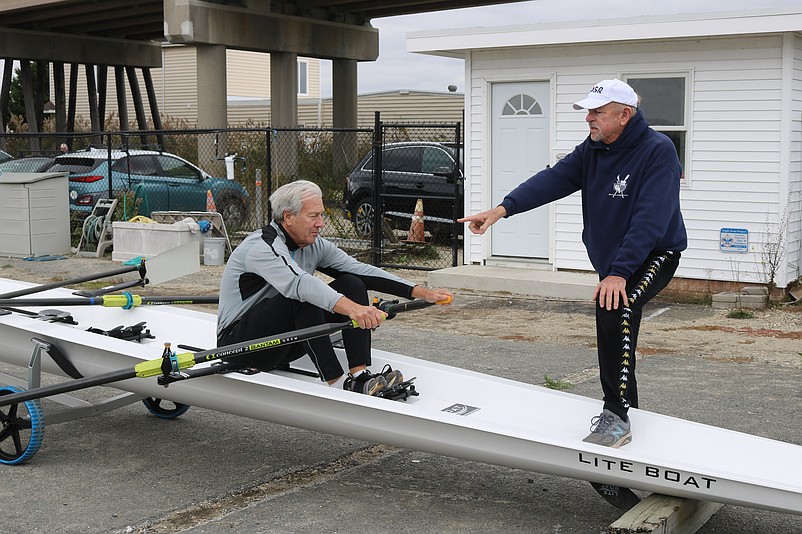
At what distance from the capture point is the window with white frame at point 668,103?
11633 mm

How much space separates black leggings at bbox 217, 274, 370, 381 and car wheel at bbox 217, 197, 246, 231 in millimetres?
12520

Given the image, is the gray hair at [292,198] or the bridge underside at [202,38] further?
the bridge underside at [202,38]

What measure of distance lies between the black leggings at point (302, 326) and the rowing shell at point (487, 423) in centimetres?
28

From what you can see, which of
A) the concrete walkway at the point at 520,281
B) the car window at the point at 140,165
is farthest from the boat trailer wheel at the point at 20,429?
the car window at the point at 140,165

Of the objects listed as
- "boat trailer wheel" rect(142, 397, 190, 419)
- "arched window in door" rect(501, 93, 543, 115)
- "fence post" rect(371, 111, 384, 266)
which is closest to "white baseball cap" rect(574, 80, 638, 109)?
"boat trailer wheel" rect(142, 397, 190, 419)

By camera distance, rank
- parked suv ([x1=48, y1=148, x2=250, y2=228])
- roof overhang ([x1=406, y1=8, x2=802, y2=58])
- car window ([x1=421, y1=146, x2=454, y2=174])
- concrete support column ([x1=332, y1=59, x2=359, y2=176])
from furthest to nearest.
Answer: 1. concrete support column ([x1=332, y1=59, x2=359, y2=176])
2. parked suv ([x1=48, y1=148, x2=250, y2=228])
3. car window ([x1=421, y1=146, x2=454, y2=174])
4. roof overhang ([x1=406, y1=8, x2=802, y2=58])

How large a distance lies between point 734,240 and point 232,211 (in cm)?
939

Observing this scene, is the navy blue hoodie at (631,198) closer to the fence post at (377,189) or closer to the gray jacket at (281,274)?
the gray jacket at (281,274)

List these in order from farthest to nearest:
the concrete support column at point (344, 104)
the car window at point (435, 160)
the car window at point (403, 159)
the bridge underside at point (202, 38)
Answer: the concrete support column at point (344, 104) → the bridge underside at point (202, 38) → the car window at point (403, 159) → the car window at point (435, 160)

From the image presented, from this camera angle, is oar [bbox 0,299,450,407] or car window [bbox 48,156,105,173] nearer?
oar [bbox 0,299,450,407]

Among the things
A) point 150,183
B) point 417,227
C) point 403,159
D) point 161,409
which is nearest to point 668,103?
point 417,227

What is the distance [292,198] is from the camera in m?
5.38

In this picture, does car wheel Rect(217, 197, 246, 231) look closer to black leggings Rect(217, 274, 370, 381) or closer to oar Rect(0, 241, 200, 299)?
oar Rect(0, 241, 200, 299)

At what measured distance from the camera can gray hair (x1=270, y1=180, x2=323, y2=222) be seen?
537cm
